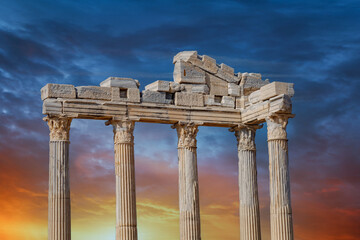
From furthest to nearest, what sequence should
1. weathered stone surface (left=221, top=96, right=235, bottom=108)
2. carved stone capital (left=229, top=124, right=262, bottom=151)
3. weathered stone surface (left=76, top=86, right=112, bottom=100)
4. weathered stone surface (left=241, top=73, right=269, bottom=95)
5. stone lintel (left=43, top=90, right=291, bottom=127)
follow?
weathered stone surface (left=241, top=73, right=269, bottom=95)
carved stone capital (left=229, top=124, right=262, bottom=151)
weathered stone surface (left=221, top=96, right=235, bottom=108)
weathered stone surface (left=76, top=86, right=112, bottom=100)
stone lintel (left=43, top=90, right=291, bottom=127)

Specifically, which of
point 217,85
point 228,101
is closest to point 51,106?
point 217,85

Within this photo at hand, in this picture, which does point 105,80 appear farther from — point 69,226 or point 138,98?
point 69,226

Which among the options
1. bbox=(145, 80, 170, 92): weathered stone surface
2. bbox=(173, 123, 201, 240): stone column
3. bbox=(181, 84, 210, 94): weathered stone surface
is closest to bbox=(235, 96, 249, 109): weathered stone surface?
bbox=(181, 84, 210, 94): weathered stone surface

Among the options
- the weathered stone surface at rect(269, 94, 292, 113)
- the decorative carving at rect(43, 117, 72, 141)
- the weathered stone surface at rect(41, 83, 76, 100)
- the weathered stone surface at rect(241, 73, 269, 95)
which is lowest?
the decorative carving at rect(43, 117, 72, 141)

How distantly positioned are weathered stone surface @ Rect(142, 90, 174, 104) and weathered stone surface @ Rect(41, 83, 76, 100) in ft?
12.8

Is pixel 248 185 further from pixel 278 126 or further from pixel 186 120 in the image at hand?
pixel 186 120

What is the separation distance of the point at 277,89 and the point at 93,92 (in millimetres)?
9176

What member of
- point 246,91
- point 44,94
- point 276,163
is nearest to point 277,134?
point 276,163

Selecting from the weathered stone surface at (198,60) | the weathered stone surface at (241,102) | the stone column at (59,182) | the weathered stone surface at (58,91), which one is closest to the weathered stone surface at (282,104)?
the weathered stone surface at (241,102)

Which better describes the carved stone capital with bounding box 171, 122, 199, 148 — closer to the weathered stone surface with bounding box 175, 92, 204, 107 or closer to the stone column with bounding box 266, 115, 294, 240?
the weathered stone surface with bounding box 175, 92, 204, 107

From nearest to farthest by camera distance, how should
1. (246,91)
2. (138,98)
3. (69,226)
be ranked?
(69,226) < (138,98) < (246,91)

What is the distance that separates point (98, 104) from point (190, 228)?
26.2 feet

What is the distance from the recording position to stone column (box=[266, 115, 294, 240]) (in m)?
39.3

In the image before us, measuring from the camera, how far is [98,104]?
39.9 metres
